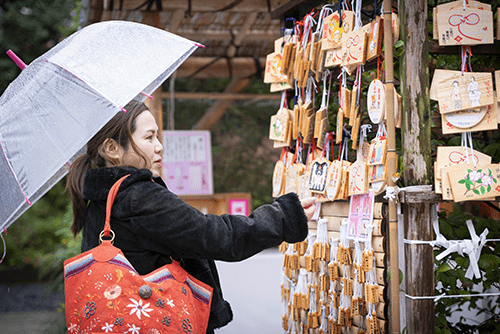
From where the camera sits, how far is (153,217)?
1433 mm

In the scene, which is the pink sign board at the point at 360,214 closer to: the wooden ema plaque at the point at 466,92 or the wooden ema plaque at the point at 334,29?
the wooden ema plaque at the point at 466,92

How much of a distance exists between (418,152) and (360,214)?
1.33ft

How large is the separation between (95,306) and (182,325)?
9.7 inches

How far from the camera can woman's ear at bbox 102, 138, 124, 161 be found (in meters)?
1.60

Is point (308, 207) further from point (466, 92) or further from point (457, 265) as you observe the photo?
point (457, 265)

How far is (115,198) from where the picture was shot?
58.6 inches

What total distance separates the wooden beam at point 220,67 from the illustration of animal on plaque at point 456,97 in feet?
12.5

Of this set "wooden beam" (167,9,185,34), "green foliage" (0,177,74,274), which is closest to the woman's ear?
"wooden beam" (167,9,185,34)

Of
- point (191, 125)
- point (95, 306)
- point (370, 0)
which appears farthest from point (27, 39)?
point (95, 306)

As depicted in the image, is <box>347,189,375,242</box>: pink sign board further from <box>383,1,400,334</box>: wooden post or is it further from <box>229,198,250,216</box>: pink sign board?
<box>229,198,250,216</box>: pink sign board

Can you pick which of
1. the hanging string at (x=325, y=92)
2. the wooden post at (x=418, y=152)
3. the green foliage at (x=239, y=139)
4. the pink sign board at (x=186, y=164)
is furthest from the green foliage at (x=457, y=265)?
the green foliage at (x=239, y=139)

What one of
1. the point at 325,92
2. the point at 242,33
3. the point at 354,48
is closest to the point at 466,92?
the point at 354,48

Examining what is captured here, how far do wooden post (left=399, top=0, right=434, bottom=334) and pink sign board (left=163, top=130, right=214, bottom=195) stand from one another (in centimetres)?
463

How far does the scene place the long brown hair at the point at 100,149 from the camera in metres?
1.58
